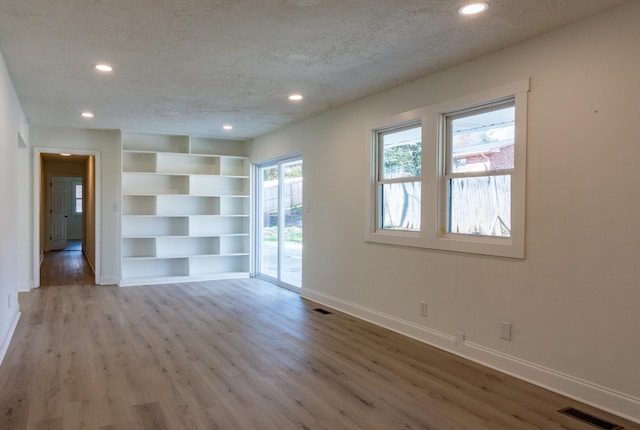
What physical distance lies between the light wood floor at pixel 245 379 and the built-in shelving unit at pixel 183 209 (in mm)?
2350

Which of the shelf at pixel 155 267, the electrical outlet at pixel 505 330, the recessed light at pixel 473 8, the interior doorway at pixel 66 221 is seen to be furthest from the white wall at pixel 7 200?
the electrical outlet at pixel 505 330

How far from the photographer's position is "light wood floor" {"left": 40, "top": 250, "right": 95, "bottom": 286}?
737 cm

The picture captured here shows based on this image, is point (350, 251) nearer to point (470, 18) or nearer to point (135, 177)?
point (470, 18)

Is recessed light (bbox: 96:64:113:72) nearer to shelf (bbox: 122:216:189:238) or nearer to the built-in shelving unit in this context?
the built-in shelving unit

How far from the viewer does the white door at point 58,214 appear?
13.5m

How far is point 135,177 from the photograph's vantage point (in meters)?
7.30

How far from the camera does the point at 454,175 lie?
12.6ft

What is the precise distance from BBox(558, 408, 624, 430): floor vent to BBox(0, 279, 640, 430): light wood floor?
63 mm

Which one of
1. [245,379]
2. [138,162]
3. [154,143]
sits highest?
[154,143]

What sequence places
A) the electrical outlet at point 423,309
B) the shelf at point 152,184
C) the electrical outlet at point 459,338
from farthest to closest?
1. the shelf at point 152,184
2. the electrical outlet at point 423,309
3. the electrical outlet at point 459,338

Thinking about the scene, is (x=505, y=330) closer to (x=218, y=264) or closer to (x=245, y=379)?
(x=245, y=379)

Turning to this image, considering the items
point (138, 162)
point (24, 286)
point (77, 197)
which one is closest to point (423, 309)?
point (138, 162)

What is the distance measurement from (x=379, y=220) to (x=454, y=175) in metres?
1.15

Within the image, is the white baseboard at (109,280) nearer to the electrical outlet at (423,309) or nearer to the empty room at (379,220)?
the empty room at (379,220)
